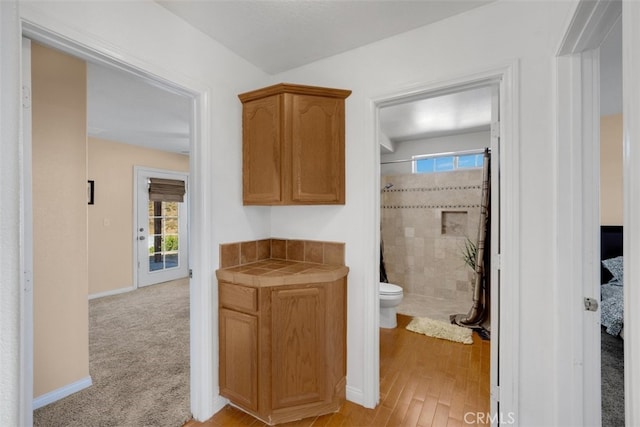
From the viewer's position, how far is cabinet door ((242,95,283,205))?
1.89 metres

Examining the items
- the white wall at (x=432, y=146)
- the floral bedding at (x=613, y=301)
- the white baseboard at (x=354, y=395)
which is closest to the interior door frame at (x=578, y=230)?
the white baseboard at (x=354, y=395)

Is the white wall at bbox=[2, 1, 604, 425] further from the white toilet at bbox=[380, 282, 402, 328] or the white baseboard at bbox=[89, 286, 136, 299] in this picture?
the white baseboard at bbox=[89, 286, 136, 299]

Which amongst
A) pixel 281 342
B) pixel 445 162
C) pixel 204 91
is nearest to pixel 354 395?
pixel 281 342

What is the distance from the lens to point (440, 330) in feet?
9.96

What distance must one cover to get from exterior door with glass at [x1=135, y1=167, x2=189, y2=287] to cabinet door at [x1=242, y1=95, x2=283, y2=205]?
3.74 meters

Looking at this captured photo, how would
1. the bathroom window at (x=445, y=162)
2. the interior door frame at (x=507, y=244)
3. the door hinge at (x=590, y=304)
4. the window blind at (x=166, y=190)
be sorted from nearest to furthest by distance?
1. the door hinge at (x=590, y=304)
2. the interior door frame at (x=507, y=244)
3. the bathroom window at (x=445, y=162)
4. the window blind at (x=166, y=190)

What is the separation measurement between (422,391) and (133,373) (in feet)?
7.27

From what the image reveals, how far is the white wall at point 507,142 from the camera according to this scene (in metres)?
1.43

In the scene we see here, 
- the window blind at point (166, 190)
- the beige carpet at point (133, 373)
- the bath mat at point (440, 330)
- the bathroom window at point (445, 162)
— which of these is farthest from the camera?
the window blind at point (166, 190)

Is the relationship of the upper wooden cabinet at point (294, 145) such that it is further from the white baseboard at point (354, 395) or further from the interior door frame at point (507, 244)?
the white baseboard at point (354, 395)

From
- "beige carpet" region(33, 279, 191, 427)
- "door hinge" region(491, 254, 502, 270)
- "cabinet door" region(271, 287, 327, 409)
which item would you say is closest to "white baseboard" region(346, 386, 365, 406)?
"cabinet door" region(271, 287, 327, 409)

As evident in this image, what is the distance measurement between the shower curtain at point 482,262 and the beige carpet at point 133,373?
9.41ft

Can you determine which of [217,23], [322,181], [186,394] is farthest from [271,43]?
[186,394]

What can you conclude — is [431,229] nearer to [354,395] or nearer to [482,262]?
[482,262]
